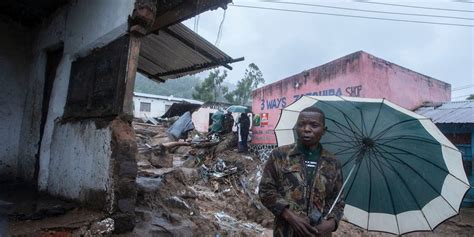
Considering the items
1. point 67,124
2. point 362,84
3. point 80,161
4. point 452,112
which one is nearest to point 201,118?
point 362,84

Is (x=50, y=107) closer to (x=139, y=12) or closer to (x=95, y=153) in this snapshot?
(x=95, y=153)

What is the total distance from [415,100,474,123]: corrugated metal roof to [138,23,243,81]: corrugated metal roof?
6.65 m

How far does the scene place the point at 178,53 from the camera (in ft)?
18.7

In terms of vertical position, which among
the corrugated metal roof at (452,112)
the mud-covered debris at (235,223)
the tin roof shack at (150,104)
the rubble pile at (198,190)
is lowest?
the mud-covered debris at (235,223)

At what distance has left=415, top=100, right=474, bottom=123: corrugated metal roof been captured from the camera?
333 inches

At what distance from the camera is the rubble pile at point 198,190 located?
169 inches

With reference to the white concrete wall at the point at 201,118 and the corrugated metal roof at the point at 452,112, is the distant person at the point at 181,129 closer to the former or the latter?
the corrugated metal roof at the point at 452,112

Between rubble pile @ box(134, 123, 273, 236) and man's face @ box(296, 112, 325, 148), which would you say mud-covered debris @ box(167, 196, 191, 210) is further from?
man's face @ box(296, 112, 325, 148)

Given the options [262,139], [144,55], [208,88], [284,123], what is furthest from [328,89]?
[208,88]

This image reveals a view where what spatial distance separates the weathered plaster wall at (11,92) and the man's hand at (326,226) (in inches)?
209

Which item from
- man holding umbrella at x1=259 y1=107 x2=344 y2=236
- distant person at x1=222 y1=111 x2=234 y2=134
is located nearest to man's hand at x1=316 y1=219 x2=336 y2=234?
man holding umbrella at x1=259 y1=107 x2=344 y2=236

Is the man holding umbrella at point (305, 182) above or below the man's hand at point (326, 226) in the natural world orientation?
above

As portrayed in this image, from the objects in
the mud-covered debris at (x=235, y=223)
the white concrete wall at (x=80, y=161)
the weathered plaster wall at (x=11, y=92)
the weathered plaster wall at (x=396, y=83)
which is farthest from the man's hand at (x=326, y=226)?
the weathered plaster wall at (x=396, y=83)

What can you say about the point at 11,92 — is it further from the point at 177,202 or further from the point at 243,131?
the point at 243,131
